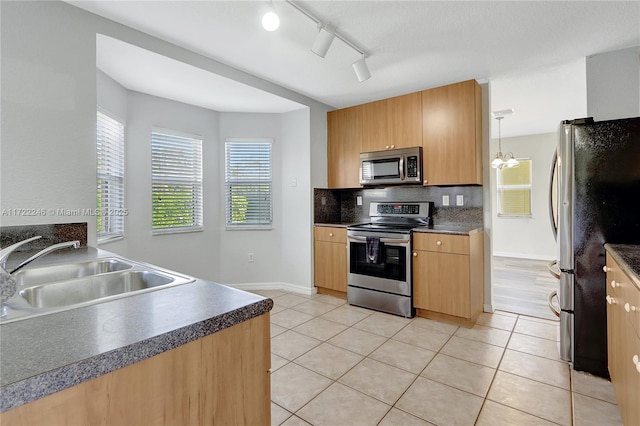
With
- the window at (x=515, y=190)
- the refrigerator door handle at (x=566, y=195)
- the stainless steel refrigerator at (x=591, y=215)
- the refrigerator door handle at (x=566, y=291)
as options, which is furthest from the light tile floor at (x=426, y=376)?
the window at (x=515, y=190)

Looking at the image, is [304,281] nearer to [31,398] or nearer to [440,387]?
[440,387]

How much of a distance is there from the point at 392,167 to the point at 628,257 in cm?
225

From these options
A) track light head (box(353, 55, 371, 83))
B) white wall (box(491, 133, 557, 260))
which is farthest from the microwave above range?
white wall (box(491, 133, 557, 260))

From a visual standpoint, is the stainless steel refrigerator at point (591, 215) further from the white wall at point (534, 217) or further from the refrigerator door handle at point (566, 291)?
the white wall at point (534, 217)

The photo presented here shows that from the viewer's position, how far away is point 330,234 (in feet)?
12.5

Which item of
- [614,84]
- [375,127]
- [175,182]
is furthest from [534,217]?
[175,182]

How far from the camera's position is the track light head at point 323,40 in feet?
7.07

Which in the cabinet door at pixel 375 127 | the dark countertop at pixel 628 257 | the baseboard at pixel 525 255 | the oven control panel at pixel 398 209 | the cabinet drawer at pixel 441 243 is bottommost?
the baseboard at pixel 525 255

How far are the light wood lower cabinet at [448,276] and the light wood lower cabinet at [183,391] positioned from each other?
2377 mm

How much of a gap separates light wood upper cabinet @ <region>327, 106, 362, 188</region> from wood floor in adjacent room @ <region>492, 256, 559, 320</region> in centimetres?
222

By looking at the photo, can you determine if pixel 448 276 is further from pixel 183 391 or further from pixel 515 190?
pixel 515 190

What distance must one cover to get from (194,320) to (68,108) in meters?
1.90

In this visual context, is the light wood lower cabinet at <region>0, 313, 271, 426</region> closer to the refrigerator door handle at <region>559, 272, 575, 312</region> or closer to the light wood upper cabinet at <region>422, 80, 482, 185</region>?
the refrigerator door handle at <region>559, 272, 575, 312</region>

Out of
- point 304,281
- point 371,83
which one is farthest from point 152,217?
point 371,83
